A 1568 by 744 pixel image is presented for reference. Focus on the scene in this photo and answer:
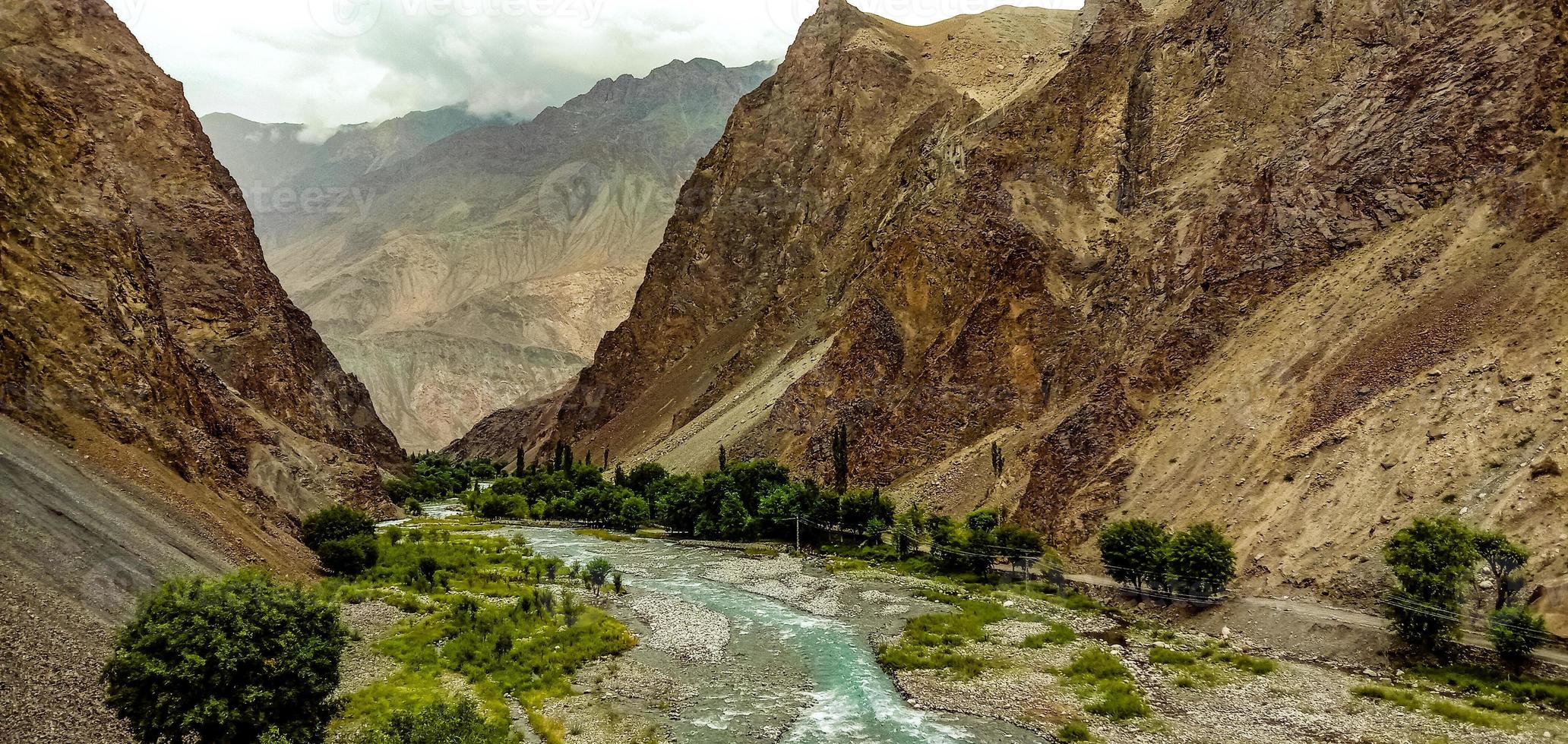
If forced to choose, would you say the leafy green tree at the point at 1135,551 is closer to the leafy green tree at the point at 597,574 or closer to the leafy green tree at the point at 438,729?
the leafy green tree at the point at 597,574

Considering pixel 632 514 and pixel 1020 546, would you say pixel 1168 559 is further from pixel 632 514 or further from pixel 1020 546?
pixel 632 514

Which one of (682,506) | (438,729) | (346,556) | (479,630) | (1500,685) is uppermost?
(1500,685)

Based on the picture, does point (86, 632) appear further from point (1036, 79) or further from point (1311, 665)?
point (1036, 79)

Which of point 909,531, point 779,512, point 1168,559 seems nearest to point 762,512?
point 779,512

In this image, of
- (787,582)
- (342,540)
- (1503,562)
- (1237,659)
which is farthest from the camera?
(787,582)

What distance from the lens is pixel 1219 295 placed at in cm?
5984

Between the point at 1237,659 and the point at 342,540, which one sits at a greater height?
the point at 1237,659

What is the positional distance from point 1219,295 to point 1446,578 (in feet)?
106

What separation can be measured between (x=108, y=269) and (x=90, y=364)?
863 cm

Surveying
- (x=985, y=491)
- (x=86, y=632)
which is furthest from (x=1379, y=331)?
(x=86, y=632)

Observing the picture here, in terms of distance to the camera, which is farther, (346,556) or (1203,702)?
(346,556)

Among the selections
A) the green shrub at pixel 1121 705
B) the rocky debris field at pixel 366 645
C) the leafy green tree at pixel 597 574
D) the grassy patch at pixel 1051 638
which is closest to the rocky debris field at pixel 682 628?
the leafy green tree at pixel 597 574

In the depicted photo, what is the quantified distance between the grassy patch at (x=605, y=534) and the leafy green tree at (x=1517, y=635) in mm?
68337

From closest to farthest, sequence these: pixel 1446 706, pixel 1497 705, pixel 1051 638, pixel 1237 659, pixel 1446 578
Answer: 1. pixel 1497 705
2. pixel 1446 706
3. pixel 1446 578
4. pixel 1237 659
5. pixel 1051 638
